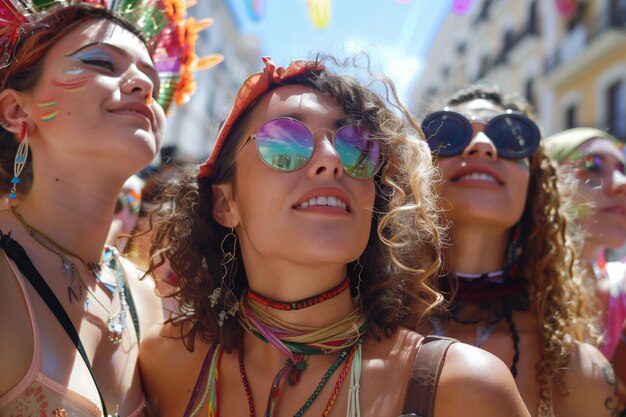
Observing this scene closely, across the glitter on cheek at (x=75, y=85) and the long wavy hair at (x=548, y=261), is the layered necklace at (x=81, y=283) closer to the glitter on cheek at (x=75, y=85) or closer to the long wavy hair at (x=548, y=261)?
the glitter on cheek at (x=75, y=85)

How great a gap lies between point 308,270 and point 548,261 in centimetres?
114

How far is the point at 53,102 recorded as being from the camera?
211 cm

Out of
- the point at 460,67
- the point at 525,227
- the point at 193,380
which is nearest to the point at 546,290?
the point at 525,227

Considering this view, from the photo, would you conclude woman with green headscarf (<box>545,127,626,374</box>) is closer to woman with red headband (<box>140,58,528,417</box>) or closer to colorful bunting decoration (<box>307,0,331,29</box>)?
woman with red headband (<box>140,58,528,417</box>)

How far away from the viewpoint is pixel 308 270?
72.7 inches

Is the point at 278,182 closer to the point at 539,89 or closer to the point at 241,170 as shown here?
the point at 241,170

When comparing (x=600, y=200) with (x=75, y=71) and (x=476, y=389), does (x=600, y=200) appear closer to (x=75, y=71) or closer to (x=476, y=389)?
(x=476, y=389)

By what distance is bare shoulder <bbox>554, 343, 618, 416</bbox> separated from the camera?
208cm

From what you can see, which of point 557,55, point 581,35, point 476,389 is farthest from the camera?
point 557,55

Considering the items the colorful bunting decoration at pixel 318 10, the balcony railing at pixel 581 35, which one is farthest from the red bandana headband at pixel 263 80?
the balcony railing at pixel 581 35

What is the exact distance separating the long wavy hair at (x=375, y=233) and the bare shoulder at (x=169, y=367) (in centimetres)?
4

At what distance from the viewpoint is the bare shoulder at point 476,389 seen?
1.50 m

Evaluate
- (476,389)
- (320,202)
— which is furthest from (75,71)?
(476,389)

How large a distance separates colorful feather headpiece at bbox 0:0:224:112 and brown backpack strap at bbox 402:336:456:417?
175cm
